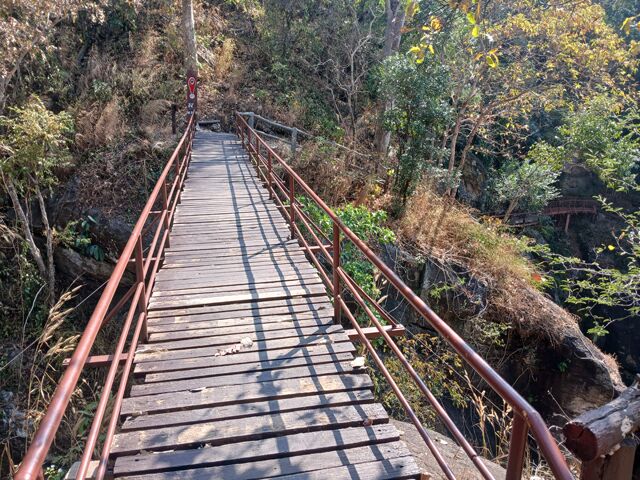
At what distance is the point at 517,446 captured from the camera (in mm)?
1683

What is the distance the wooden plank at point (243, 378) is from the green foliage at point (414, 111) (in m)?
7.82

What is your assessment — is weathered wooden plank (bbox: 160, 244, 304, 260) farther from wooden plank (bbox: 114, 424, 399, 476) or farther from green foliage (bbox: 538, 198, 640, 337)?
green foliage (bbox: 538, 198, 640, 337)

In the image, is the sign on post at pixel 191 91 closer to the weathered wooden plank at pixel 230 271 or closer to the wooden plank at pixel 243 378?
the weathered wooden plank at pixel 230 271

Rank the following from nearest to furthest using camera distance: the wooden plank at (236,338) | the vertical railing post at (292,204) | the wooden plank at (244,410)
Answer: the wooden plank at (244,410), the wooden plank at (236,338), the vertical railing post at (292,204)

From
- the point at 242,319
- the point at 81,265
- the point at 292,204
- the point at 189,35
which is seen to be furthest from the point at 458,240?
the point at 189,35

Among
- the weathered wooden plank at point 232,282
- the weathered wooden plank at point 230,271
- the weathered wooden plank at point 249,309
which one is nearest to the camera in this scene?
the weathered wooden plank at point 249,309

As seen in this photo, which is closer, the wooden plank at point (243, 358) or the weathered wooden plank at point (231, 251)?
the wooden plank at point (243, 358)

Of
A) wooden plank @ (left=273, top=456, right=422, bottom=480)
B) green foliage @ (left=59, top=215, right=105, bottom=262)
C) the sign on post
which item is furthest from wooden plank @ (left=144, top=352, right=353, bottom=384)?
the sign on post

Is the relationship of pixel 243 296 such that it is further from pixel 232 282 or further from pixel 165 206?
pixel 165 206

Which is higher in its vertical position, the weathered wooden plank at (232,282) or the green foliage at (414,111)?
the green foliage at (414,111)

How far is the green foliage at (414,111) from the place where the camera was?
10.1 meters

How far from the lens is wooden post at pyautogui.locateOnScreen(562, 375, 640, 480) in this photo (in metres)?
2.36

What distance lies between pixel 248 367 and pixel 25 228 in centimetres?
761

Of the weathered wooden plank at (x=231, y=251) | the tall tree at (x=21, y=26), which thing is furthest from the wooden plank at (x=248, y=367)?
the tall tree at (x=21, y=26)
